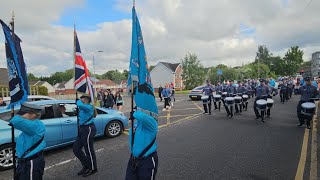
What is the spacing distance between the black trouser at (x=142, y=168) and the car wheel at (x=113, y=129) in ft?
18.5

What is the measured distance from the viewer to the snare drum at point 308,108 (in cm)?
973

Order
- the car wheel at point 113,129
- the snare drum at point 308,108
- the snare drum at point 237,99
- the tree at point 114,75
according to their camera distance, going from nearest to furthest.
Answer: the car wheel at point 113,129
the snare drum at point 308,108
the snare drum at point 237,99
the tree at point 114,75

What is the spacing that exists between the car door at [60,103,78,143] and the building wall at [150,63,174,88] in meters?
64.1

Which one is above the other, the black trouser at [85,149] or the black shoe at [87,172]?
the black trouser at [85,149]

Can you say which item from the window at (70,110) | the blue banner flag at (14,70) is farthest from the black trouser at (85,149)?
the window at (70,110)

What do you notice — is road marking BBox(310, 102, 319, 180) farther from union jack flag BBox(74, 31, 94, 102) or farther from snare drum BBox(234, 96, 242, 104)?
union jack flag BBox(74, 31, 94, 102)

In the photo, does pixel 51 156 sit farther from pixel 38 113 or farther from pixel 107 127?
pixel 38 113

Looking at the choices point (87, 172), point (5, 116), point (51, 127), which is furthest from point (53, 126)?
point (87, 172)

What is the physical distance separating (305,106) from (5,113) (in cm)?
963

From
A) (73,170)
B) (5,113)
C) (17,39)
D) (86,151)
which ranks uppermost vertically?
(17,39)

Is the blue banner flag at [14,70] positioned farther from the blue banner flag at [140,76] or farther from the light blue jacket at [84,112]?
the blue banner flag at [140,76]

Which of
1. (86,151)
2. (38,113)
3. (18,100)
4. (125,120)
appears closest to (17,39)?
(18,100)

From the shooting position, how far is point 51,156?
7.07 m

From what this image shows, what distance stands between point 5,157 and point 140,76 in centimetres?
433
